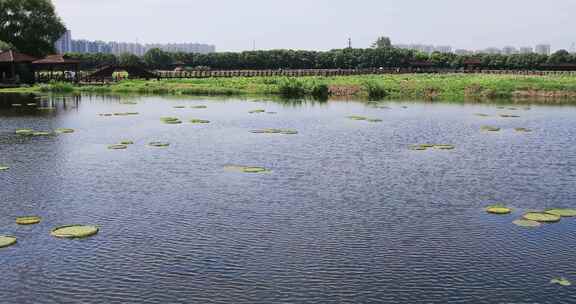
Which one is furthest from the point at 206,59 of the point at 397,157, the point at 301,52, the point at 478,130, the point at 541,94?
the point at 397,157

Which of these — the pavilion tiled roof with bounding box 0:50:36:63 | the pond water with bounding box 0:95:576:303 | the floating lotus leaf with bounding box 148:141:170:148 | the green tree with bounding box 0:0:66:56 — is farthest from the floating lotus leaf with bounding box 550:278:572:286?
the green tree with bounding box 0:0:66:56

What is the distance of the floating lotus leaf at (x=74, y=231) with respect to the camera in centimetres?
1456

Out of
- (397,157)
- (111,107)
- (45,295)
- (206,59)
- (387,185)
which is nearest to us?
(45,295)

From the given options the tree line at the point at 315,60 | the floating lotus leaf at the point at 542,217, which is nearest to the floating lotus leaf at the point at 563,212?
the floating lotus leaf at the point at 542,217

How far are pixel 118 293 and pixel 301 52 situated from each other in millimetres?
106864

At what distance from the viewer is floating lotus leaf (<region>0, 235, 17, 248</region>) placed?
1388 cm

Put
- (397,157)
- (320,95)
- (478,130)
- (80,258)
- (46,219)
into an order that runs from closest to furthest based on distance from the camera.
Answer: (80,258) → (46,219) → (397,157) → (478,130) → (320,95)

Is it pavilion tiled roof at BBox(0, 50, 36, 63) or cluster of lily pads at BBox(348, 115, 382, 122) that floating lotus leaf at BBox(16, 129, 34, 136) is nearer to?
cluster of lily pads at BBox(348, 115, 382, 122)

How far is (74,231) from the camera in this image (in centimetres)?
1474

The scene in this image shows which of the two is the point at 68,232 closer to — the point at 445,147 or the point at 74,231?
the point at 74,231

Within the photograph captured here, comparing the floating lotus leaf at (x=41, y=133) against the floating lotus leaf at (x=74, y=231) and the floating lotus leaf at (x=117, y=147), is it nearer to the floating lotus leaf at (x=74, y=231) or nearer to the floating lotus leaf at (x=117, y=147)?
the floating lotus leaf at (x=117, y=147)

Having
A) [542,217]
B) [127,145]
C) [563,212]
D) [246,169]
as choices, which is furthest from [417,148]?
[127,145]

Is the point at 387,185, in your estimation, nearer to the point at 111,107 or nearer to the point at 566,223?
the point at 566,223

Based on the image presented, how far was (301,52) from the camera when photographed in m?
116
